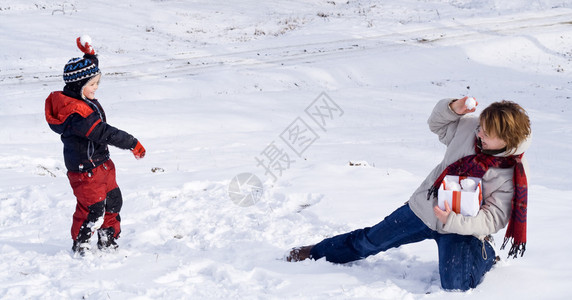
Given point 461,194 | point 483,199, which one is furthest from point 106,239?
point 483,199

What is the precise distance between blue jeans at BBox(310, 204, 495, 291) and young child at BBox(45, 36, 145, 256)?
1.90 m

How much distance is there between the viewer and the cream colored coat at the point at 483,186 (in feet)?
10.9

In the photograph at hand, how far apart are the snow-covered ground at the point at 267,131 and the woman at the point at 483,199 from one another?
26 centimetres

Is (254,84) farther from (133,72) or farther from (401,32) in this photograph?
(401,32)

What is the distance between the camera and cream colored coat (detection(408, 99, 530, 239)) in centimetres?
333

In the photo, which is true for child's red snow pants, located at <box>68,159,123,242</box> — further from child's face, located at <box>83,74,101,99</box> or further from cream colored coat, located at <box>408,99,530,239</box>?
cream colored coat, located at <box>408,99,530,239</box>

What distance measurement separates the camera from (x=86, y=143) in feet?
13.8

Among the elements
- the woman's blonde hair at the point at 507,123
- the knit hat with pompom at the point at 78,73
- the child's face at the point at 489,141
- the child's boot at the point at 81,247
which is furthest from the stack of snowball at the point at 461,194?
the child's boot at the point at 81,247

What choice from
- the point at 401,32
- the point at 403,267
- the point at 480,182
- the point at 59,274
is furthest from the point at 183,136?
the point at 401,32

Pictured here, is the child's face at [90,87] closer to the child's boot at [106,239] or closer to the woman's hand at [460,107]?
the child's boot at [106,239]

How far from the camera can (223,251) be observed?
4.50 metres

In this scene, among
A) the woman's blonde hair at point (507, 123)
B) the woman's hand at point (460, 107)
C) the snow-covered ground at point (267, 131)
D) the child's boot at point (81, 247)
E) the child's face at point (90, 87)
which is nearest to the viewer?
the woman's blonde hair at point (507, 123)

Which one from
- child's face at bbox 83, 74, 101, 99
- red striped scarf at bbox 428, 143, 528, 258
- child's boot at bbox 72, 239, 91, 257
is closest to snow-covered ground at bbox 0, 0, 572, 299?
child's boot at bbox 72, 239, 91, 257

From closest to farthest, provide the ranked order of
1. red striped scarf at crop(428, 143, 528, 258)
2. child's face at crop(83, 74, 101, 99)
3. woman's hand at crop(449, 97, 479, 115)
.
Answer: red striped scarf at crop(428, 143, 528, 258) < woman's hand at crop(449, 97, 479, 115) < child's face at crop(83, 74, 101, 99)
